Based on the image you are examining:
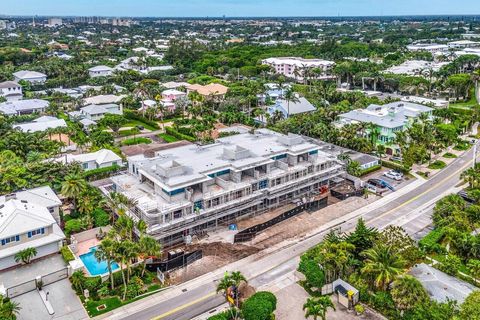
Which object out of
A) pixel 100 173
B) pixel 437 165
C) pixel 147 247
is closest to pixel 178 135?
pixel 100 173

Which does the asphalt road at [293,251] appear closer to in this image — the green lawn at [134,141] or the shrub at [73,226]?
the shrub at [73,226]

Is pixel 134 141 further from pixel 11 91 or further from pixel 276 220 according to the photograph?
pixel 11 91

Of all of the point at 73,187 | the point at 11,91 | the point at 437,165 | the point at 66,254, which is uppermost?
the point at 11,91

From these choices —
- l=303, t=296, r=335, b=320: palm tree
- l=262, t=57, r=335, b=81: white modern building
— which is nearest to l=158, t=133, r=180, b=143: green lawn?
l=303, t=296, r=335, b=320: palm tree

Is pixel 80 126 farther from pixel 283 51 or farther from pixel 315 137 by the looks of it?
pixel 283 51

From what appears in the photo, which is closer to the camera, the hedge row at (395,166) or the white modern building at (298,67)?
the hedge row at (395,166)

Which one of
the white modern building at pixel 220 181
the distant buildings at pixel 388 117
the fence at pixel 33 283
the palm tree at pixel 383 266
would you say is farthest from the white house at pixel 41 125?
the palm tree at pixel 383 266

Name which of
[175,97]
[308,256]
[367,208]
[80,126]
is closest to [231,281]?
[308,256]
